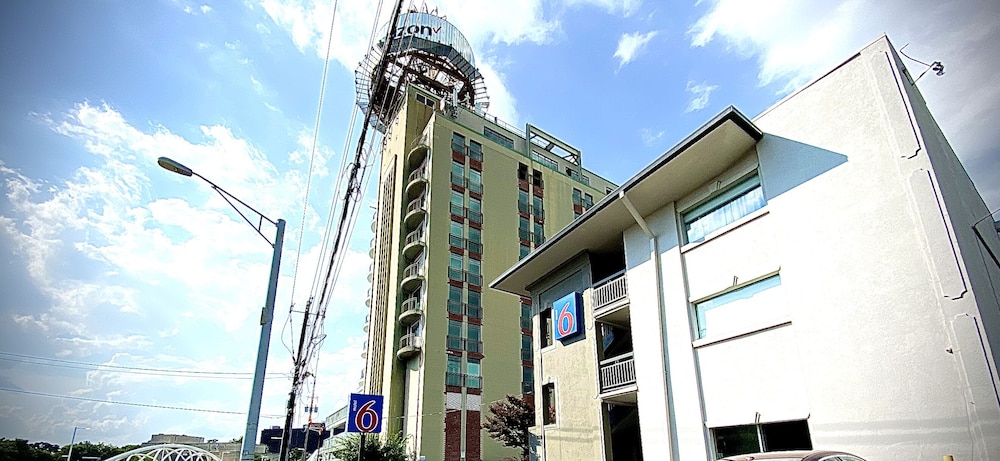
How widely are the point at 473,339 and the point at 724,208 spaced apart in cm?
2807

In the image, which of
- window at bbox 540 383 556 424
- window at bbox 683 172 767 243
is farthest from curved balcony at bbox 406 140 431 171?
window at bbox 683 172 767 243

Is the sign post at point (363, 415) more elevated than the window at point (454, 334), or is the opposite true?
the window at point (454, 334)

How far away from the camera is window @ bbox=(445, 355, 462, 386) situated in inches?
1492

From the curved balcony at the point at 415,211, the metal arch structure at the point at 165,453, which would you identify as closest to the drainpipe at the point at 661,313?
the metal arch structure at the point at 165,453

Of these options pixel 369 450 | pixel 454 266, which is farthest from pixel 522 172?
pixel 369 450

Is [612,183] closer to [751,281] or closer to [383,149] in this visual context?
[383,149]

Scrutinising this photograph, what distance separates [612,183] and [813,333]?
50.9 m

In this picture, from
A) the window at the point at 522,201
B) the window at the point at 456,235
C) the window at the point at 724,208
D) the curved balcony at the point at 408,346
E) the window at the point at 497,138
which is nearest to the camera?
the window at the point at 724,208

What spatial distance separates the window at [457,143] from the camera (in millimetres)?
45281

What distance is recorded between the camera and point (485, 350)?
40312 mm

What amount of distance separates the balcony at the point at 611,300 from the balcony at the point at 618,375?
1.37 metres

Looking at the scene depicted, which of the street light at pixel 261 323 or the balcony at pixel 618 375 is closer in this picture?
the street light at pixel 261 323

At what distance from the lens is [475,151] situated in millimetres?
46812

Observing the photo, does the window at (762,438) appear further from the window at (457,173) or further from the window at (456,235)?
the window at (457,173)
